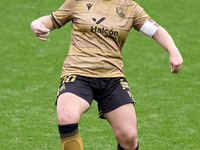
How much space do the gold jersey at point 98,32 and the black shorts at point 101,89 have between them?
0.06 metres

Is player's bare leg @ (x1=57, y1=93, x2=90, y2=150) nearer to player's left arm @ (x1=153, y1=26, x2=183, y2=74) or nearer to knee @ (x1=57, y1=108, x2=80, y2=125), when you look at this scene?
knee @ (x1=57, y1=108, x2=80, y2=125)

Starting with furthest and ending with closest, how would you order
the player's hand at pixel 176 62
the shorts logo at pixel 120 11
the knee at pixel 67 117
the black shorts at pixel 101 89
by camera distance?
the shorts logo at pixel 120 11 → the black shorts at pixel 101 89 → the player's hand at pixel 176 62 → the knee at pixel 67 117

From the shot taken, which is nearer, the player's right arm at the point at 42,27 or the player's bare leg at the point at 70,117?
the player's bare leg at the point at 70,117

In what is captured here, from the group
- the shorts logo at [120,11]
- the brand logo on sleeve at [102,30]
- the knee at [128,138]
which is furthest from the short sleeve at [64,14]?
the knee at [128,138]

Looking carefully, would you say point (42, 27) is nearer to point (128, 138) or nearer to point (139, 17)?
point (139, 17)

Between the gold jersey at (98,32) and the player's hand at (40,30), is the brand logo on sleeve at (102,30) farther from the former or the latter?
the player's hand at (40,30)

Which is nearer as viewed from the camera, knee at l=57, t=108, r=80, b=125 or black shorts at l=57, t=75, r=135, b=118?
knee at l=57, t=108, r=80, b=125

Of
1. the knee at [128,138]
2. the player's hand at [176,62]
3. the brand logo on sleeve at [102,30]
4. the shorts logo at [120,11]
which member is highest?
the shorts logo at [120,11]

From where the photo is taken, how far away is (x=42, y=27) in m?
4.78

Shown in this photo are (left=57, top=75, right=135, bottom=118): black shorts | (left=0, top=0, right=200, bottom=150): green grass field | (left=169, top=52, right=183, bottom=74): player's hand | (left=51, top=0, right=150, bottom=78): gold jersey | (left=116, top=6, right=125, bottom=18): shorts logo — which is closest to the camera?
(left=169, top=52, right=183, bottom=74): player's hand

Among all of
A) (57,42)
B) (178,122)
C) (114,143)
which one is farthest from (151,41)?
(114,143)

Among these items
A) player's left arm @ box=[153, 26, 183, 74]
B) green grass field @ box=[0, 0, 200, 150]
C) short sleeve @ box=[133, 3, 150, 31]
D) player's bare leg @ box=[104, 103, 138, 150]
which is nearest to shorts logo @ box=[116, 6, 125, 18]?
short sleeve @ box=[133, 3, 150, 31]

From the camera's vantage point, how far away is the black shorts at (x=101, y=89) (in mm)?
4770

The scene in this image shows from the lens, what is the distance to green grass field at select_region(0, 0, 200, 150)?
6766 millimetres
